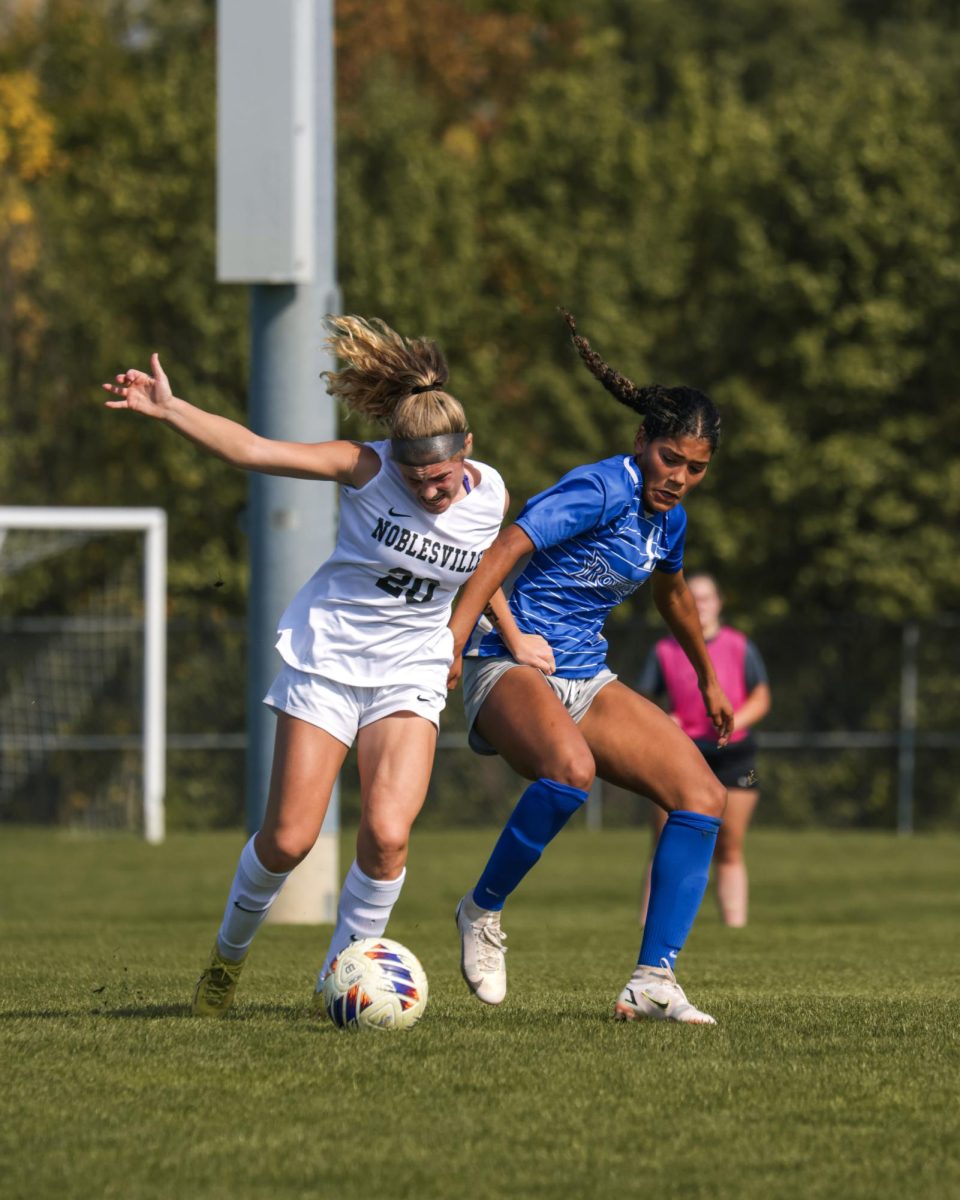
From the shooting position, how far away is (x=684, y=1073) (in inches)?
208

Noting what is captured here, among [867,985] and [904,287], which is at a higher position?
[904,287]

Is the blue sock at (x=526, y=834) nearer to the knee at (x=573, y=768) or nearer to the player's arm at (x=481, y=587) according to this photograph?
the knee at (x=573, y=768)

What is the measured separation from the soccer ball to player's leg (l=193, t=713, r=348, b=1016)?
1.19ft

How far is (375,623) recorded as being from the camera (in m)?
6.30

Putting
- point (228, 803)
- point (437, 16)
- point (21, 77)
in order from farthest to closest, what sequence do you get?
point (437, 16) → point (21, 77) → point (228, 803)

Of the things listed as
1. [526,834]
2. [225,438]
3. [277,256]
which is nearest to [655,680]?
[277,256]

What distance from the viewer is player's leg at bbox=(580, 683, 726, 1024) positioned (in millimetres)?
6461

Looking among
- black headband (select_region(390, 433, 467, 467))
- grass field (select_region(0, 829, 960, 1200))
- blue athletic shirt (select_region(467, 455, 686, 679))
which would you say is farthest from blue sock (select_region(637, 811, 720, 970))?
black headband (select_region(390, 433, 467, 467))

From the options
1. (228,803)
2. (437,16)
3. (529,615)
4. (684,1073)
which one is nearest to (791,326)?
(228,803)

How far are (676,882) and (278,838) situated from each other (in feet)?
4.30

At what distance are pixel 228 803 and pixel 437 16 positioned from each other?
17.6 meters

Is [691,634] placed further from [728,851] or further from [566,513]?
[728,851]

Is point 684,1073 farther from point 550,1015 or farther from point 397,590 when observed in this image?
point 397,590

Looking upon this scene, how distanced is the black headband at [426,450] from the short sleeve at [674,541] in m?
1.19
